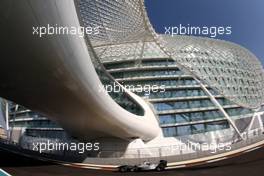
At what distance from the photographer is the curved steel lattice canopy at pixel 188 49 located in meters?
25.6

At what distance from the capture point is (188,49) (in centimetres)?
4581

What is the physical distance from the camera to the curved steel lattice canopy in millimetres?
25641

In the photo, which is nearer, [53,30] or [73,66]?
[53,30]

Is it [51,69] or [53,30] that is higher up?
[53,30]

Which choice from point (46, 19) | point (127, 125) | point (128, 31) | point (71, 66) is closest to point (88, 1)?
point (128, 31)

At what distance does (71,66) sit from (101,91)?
17.8 feet

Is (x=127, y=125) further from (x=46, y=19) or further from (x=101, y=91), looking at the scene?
(x=46, y=19)

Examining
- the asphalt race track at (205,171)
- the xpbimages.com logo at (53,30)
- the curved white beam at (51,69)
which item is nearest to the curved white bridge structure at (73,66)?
the curved white beam at (51,69)

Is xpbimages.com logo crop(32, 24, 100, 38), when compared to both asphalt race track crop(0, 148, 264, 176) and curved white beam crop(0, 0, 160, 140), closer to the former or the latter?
curved white beam crop(0, 0, 160, 140)

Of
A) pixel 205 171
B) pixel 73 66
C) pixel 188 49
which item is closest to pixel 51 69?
pixel 73 66

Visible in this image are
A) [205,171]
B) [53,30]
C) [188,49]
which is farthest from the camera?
[188,49]

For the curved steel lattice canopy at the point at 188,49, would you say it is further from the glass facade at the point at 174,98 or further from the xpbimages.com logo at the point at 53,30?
the xpbimages.com logo at the point at 53,30

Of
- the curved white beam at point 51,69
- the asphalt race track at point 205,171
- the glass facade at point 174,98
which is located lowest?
the asphalt race track at point 205,171

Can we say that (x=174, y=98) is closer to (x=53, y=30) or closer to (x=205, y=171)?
(x=205, y=171)
